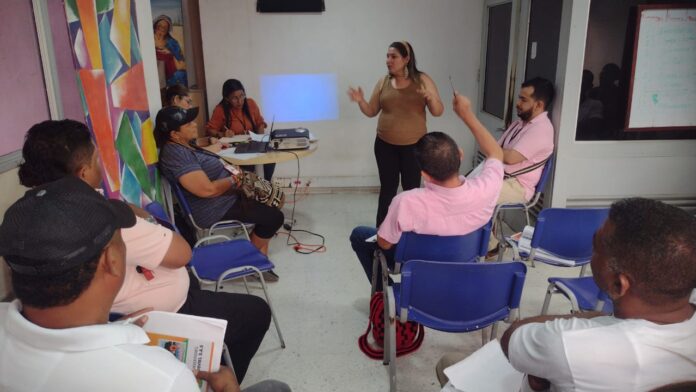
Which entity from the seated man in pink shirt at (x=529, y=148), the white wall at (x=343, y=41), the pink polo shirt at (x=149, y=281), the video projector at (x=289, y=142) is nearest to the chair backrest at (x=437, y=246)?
the pink polo shirt at (x=149, y=281)

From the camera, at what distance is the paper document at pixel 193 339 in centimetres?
144

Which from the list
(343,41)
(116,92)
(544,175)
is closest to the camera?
(116,92)

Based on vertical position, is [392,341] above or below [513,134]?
below

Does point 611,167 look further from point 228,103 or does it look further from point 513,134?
point 228,103

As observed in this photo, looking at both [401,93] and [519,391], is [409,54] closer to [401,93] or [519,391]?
[401,93]

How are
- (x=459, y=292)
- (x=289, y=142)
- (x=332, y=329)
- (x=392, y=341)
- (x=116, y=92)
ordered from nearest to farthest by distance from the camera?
1. (x=459, y=292)
2. (x=392, y=341)
3. (x=116, y=92)
4. (x=332, y=329)
5. (x=289, y=142)

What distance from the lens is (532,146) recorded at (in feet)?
11.2

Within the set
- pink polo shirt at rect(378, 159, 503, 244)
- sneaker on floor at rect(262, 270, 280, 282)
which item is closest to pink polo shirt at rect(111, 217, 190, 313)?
pink polo shirt at rect(378, 159, 503, 244)

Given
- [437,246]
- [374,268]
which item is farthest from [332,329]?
[437,246]

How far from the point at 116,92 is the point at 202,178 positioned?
2.25 ft

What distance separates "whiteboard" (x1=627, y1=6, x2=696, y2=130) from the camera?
10.8ft

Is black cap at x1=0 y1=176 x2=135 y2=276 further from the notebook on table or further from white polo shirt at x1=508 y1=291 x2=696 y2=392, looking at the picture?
the notebook on table

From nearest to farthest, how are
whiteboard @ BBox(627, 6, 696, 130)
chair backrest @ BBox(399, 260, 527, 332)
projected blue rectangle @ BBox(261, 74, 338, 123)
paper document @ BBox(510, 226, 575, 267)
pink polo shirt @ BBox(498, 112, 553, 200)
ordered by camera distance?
chair backrest @ BBox(399, 260, 527, 332) → paper document @ BBox(510, 226, 575, 267) → whiteboard @ BBox(627, 6, 696, 130) → pink polo shirt @ BBox(498, 112, 553, 200) → projected blue rectangle @ BBox(261, 74, 338, 123)

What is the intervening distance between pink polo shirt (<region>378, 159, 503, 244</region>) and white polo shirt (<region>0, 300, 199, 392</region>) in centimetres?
137
